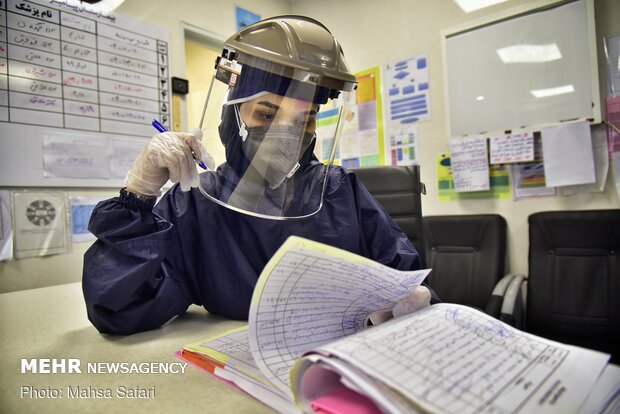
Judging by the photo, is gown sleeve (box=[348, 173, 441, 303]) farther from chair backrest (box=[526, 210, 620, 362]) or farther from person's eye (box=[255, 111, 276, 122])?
chair backrest (box=[526, 210, 620, 362])

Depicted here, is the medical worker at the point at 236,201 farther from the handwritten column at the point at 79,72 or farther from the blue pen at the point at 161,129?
the handwritten column at the point at 79,72

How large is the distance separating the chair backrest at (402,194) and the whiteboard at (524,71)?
63 centimetres

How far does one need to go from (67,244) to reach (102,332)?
0.97 m

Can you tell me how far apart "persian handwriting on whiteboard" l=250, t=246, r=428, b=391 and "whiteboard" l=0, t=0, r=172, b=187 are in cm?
138

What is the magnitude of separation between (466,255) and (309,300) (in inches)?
64.3

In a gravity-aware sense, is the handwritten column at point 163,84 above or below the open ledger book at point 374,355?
above

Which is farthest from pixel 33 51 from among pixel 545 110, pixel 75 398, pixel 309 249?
pixel 545 110

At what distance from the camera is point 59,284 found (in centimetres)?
138

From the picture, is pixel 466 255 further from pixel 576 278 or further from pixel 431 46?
pixel 431 46

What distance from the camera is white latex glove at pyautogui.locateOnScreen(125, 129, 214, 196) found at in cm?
70

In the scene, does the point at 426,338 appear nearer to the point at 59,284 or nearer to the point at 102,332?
the point at 102,332

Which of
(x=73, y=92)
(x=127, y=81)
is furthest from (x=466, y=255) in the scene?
(x=73, y=92)

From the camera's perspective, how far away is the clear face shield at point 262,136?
738mm

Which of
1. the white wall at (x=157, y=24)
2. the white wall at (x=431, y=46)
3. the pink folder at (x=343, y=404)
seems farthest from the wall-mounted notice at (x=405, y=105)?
the pink folder at (x=343, y=404)
